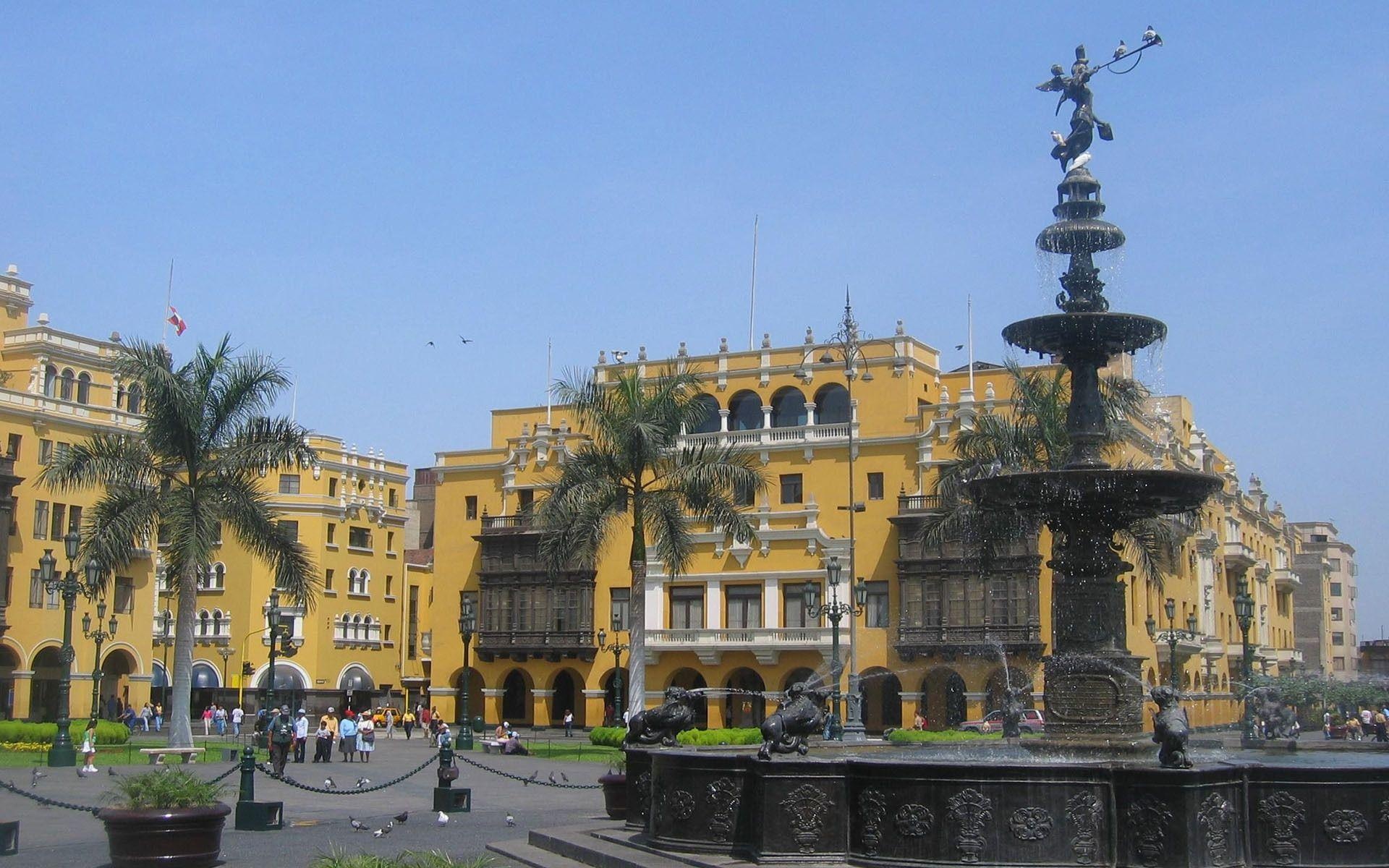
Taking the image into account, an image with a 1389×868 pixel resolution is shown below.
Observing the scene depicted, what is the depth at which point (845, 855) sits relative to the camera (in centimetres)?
1176

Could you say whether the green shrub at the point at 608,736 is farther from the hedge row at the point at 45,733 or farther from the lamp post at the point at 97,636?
the lamp post at the point at 97,636

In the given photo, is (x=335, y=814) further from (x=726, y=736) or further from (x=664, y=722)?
(x=726, y=736)

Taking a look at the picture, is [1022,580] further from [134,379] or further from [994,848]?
[994,848]

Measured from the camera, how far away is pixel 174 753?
32844mm

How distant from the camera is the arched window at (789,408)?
5812cm

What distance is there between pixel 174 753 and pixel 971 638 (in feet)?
91.2

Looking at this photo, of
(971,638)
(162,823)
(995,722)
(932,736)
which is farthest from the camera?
(971,638)

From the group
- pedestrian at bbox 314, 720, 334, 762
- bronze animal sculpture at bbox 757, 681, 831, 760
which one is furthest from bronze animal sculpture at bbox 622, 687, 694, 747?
pedestrian at bbox 314, 720, 334, 762

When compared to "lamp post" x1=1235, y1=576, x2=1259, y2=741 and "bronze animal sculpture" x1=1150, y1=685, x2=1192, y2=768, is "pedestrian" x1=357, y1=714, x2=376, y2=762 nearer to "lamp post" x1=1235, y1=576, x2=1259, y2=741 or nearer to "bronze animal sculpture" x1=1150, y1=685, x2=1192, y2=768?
"lamp post" x1=1235, y1=576, x2=1259, y2=741

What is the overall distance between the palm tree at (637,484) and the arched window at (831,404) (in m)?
18.6

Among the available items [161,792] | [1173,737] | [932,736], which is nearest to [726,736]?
[932,736]

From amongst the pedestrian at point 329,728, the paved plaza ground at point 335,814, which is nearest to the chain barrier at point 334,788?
the paved plaza ground at point 335,814

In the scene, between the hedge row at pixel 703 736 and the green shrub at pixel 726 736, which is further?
the green shrub at pixel 726 736

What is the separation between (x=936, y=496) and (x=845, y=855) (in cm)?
3931
